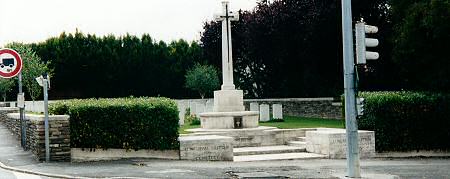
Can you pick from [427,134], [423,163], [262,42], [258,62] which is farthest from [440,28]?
[258,62]

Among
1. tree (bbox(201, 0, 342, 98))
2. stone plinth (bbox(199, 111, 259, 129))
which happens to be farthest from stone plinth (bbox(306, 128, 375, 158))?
tree (bbox(201, 0, 342, 98))

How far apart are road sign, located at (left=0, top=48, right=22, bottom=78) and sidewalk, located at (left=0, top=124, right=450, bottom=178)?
2416mm

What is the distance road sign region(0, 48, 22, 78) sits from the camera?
16406 mm

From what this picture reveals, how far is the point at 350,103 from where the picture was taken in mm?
12039

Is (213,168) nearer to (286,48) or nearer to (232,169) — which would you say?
(232,169)

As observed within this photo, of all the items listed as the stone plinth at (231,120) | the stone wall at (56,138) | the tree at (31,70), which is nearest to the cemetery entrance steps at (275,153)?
the stone plinth at (231,120)

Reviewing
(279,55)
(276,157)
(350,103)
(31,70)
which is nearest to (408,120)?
(276,157)

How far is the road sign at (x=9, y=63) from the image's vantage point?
1641 cm

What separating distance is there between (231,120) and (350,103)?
10.8 metres

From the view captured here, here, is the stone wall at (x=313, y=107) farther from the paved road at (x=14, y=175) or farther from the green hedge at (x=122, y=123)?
the paved road at (x=14, y=175)

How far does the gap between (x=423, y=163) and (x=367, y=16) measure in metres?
16.9

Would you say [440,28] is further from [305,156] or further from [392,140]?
[305,156]

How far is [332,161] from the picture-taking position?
17.2m

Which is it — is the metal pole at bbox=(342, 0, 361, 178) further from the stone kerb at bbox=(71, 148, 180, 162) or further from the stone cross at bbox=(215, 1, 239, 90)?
the stone cross at bbox=(215, 1, 239, 90)
